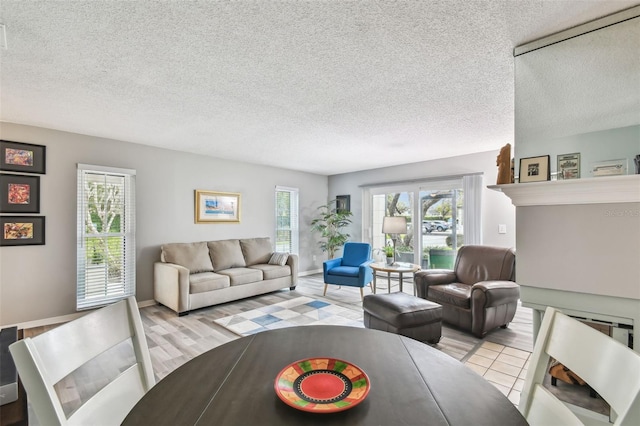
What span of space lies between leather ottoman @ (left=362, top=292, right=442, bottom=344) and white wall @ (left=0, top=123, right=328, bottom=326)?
11.0 ft

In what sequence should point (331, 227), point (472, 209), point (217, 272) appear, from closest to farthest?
point (217, 272) → point (472, 209) → point (331, 227)

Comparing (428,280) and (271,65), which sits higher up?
(271,65)

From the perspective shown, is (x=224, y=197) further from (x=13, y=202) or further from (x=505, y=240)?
(x=505, y=240)

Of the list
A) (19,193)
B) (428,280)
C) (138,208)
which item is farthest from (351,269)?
(19,193)

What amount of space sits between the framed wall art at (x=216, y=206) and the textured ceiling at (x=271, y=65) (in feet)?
4.92

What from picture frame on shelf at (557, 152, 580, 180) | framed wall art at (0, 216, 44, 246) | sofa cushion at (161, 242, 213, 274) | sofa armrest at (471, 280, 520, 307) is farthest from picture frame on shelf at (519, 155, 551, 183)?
framed wall art at (0, 216, 44, 246)

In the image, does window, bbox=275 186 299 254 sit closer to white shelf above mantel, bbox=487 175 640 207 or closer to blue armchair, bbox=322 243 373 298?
blue armchair, bbox=322 243 373 298

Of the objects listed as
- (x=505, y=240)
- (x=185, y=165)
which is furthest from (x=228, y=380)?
(x=505, y=240)

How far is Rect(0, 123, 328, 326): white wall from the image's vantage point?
3438 millimetres

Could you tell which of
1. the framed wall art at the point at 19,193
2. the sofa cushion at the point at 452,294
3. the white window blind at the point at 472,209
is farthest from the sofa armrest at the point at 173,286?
the white window blind at the point at 472,209

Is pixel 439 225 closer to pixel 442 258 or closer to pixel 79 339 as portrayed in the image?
pixel 442 258

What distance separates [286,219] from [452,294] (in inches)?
153

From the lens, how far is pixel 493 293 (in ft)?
10.3

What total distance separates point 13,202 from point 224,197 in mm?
2669
